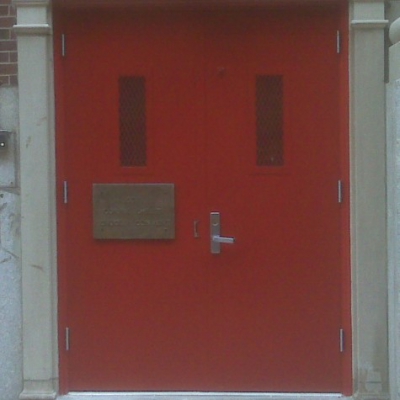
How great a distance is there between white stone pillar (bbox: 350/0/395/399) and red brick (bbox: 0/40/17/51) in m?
2.17

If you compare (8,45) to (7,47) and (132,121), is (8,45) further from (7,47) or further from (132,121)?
(132,121)

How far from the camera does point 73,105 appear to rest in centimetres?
542

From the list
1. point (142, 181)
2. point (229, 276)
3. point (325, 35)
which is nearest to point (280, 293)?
point (229, 276)

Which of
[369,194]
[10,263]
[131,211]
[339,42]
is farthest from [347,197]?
[10,263]

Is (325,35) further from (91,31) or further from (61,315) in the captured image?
(61,315)

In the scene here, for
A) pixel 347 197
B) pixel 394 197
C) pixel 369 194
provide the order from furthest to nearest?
pixel 347 197
pixel 369 194
pixel 394 197

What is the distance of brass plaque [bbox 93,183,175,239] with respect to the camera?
5410 mm

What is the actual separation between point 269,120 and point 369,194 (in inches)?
31.9

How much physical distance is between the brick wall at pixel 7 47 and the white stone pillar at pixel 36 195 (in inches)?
3.3

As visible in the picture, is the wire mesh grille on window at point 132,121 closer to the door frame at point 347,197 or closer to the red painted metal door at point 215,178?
the red painted metal door at point 215,178

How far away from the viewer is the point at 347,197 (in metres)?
5.34

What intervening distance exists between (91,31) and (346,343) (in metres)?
2.64

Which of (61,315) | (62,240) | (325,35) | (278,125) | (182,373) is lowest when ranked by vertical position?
(182,373)

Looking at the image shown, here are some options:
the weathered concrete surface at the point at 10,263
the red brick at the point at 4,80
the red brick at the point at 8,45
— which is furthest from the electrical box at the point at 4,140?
the red brick at the point at 8,45
